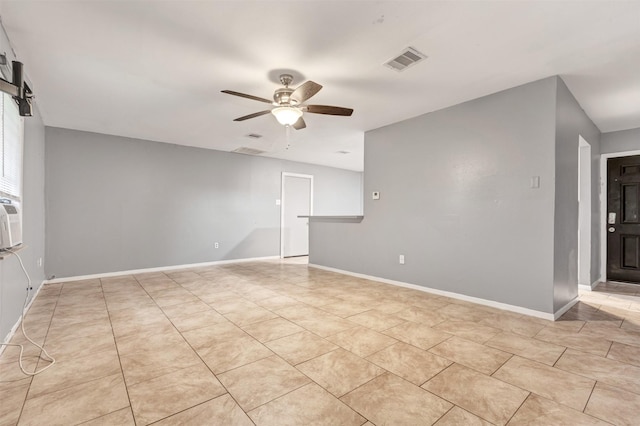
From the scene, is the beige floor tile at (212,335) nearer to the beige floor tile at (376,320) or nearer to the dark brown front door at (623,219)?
the beige floor tile at (376,320)

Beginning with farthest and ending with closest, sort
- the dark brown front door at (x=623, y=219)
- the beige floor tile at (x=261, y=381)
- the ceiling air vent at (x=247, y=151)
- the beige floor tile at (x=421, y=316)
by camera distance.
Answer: the ceiling air vent at (x=247, y=151)
the dark brown front door at (x=623, y=219)
the beige floor tile at (x=421, y=316)
the beige floor tile at (x=261, y=381)

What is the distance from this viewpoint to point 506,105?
10.9 ft

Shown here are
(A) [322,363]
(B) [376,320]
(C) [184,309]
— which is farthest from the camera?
(C) [184,309]

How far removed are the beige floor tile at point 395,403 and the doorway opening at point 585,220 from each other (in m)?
4.23

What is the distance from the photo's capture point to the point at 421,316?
3080 mm

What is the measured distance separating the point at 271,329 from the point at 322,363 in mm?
786

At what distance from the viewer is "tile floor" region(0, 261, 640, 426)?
1.59 meters

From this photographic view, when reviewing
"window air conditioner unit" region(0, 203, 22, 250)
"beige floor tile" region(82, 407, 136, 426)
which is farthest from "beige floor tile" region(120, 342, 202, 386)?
"window air conditioner unit" region(0, 203, 22, 250)

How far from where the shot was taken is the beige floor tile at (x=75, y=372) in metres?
1.83

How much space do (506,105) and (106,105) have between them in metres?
4.94

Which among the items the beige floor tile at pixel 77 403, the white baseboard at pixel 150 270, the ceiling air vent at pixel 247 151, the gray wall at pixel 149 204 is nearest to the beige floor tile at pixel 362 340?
the beige floor tile at pixel 77 403

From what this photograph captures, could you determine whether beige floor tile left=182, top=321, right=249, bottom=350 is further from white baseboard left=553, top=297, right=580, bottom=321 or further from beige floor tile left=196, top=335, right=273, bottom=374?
white baseboard left=553, top=297, right=580, bottom=321

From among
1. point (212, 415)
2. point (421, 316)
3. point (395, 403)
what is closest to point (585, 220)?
point (421, 316)

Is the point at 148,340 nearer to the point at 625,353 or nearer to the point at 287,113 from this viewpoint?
the point at 287,113
